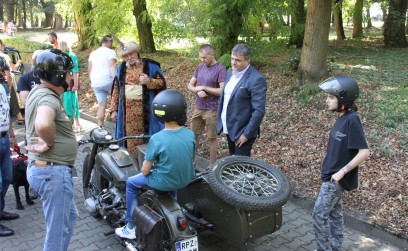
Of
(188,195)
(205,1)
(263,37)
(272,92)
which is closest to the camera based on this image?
(188,195)

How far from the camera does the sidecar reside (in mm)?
3629

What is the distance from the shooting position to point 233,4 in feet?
31.8

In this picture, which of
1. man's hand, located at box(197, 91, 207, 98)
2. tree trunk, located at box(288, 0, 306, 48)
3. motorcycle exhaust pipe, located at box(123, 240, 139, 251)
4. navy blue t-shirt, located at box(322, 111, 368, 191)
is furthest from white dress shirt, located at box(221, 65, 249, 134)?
tree trunk, located at box(288, 0, 306, 48)

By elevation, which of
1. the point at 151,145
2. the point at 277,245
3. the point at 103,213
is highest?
the point at 151,145

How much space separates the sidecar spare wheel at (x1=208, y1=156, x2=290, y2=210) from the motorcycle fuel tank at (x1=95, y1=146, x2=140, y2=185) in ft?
3.17

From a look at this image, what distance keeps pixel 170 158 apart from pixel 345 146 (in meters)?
1.60

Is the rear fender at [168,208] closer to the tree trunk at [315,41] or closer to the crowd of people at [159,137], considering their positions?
the crowd of people at [159,137]

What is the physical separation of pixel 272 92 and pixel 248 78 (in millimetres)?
4599

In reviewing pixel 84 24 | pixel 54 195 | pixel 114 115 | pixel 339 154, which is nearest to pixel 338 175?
pixel 339 154

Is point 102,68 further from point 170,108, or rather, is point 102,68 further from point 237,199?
point 237,199

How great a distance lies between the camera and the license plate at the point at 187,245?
3.47m

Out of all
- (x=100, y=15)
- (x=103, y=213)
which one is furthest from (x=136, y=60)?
(x=100, y=15)

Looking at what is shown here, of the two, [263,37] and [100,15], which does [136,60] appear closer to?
[263,37]

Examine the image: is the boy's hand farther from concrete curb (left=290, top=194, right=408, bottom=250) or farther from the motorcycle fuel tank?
the motorcycle fuel tank
